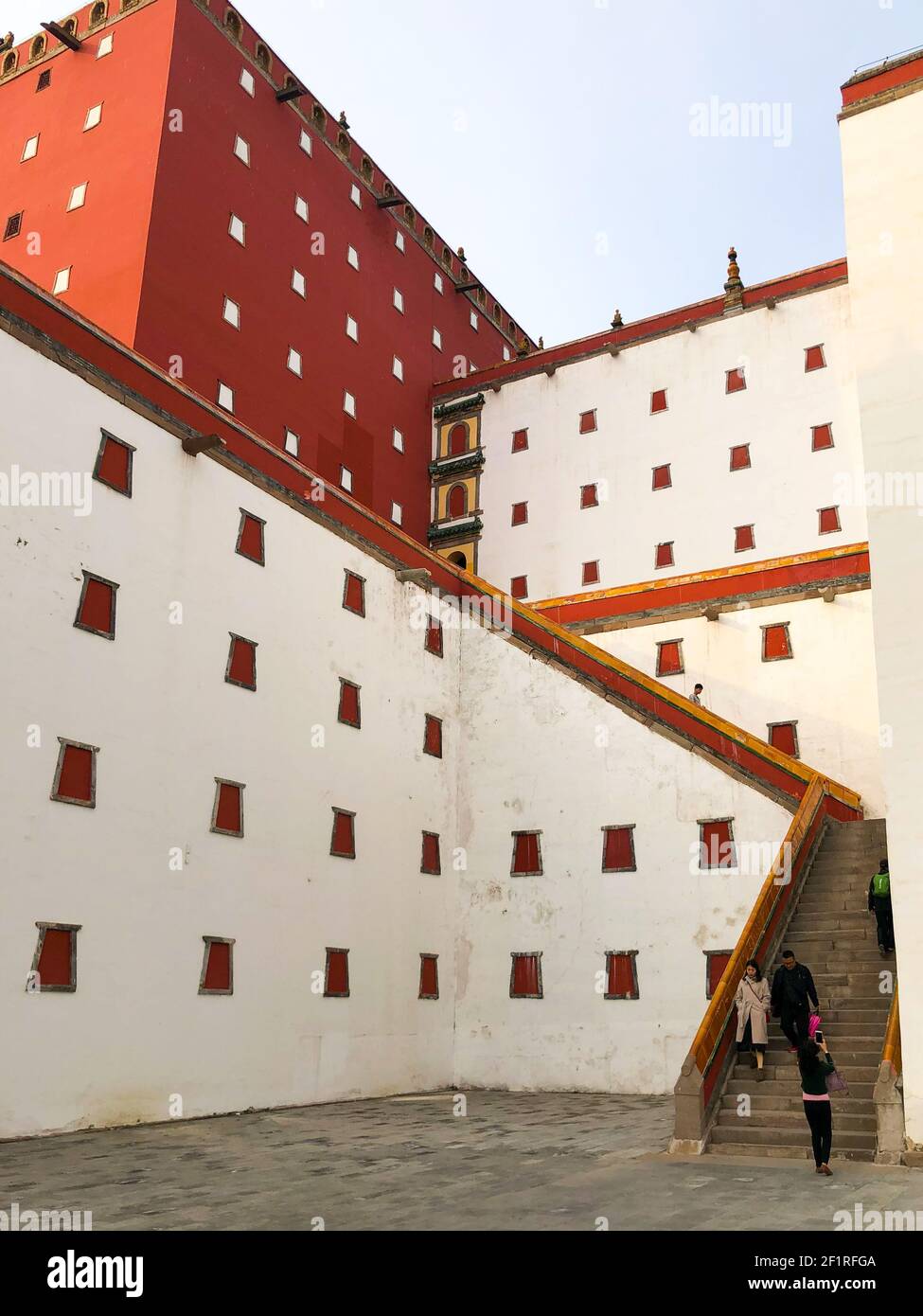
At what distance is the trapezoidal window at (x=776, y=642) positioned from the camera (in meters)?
31.2

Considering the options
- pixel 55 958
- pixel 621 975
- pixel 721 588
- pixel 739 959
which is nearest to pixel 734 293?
pixel 721 588

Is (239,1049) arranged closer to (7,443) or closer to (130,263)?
(7,443)

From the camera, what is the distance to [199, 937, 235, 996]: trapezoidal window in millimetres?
19969

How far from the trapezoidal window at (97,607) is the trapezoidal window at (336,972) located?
8116 millimetres

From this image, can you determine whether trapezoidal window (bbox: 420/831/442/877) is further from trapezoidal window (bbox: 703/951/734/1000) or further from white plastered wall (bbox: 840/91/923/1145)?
white plastered wall (bbox: 840/91/923/1145)

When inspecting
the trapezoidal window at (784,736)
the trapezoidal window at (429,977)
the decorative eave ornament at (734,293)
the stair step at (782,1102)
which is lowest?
the stair step at (782,1102)

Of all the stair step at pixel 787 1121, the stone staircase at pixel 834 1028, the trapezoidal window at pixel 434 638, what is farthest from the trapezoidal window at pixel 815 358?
the stair step at pixel 787 1121

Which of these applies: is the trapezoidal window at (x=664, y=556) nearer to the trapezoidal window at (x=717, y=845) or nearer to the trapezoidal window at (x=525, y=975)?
the trapezoidal window at (x=717, y=845)

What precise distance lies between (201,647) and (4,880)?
602cm

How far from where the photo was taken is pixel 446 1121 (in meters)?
19.2

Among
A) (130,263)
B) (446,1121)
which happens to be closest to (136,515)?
(446,1121)

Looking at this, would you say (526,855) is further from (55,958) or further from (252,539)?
(55,958)

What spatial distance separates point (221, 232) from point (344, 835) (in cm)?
1960

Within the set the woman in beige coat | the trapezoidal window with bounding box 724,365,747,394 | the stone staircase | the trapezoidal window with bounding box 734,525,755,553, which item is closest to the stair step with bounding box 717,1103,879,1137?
the stone staircase
